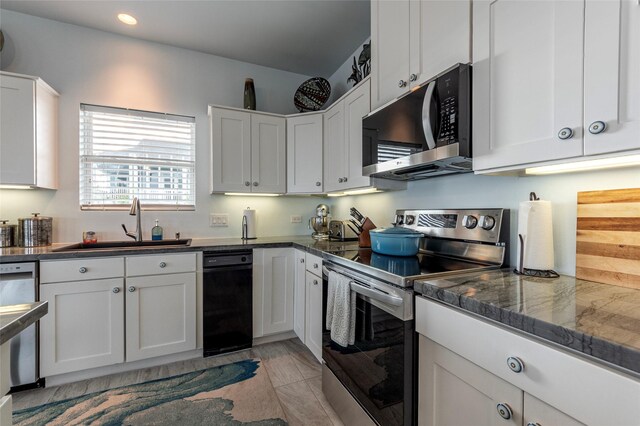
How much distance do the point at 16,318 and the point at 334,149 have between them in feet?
7.13

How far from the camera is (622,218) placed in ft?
3.22

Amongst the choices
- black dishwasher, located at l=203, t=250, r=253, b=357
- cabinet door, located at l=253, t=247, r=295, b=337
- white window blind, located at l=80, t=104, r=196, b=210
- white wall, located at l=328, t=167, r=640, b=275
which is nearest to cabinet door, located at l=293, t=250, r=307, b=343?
cabinet door, located at l=253, t=247, r=295, b=337

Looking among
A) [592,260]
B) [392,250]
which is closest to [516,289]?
[592,260]

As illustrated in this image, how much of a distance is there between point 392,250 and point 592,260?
800 mm

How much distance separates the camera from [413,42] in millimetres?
1476

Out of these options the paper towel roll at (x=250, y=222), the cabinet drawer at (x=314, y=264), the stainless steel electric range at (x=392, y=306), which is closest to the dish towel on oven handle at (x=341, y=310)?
the stainless steel electric range at (x=392, y=306)

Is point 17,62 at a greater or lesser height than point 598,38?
greater

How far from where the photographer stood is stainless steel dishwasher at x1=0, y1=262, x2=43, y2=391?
5.65 ft

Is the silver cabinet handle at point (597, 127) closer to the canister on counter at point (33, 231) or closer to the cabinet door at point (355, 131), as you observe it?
the cabinet door at point (355, 131)

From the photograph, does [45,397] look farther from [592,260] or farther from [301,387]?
[592,260]

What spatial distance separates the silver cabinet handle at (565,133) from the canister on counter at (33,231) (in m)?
3.22

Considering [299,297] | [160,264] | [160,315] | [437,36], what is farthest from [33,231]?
[437,36]

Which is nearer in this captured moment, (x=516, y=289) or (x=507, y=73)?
(x=516, y=289)

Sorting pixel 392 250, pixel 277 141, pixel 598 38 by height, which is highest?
pixel 277 141
